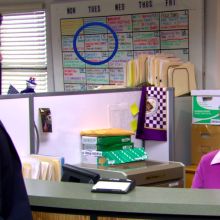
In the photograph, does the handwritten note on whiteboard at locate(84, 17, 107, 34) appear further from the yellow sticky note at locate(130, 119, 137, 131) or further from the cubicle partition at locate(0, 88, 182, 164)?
the yellow sticky note at locate(130, 119, 137, 131)

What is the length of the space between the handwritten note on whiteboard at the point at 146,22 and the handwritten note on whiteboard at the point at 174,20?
0.07m

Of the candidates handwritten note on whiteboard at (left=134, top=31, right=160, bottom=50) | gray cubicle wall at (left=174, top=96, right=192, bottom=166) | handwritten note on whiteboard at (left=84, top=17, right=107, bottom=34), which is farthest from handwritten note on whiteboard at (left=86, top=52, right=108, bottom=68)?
gray cubicle wall at (left=174, top=96, right=192, bottom=166)

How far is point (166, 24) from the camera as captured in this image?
4172 mm

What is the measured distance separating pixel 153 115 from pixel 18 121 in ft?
3.81

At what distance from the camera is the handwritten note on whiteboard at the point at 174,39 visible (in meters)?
4.09

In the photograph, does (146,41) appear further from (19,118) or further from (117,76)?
(19,118)

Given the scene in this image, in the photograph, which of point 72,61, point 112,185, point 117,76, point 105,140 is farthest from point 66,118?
point 72,61

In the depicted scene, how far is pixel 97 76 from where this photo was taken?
4609 millimetres

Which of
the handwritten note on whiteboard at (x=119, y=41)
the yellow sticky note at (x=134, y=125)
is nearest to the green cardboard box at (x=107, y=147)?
the yellow sticky note at (x=134, y=125)

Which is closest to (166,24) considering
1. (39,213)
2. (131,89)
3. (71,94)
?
(131,89)

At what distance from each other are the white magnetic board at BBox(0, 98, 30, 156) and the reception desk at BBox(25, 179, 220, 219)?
108 cm

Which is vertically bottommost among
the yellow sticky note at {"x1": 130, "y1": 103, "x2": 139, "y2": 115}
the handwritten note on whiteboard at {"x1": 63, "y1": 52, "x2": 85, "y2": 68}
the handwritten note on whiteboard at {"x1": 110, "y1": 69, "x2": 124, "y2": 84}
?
the yellow sticky note at {"x1": 130, "y1": 103, "x2": 139, "y2": 115}

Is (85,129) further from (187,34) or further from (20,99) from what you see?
(187,34)

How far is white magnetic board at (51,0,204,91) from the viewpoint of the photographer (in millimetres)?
4059
